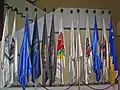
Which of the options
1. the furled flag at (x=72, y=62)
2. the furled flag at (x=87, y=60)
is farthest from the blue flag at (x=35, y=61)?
the furled flag at (x=87, y=60)

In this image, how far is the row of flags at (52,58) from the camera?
434 centimetres

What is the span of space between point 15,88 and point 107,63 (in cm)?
201

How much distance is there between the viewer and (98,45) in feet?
15.5

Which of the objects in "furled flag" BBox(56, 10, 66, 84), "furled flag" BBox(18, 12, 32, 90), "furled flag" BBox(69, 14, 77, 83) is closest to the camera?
"furled flag" BBox(18, 12, 32, 90)

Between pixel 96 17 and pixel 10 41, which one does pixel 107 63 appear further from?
pixel 10 41

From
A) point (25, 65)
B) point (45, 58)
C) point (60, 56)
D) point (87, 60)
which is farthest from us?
point (87, 60)

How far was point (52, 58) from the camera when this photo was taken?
14.8ft

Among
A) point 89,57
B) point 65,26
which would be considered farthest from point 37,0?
point 89,57

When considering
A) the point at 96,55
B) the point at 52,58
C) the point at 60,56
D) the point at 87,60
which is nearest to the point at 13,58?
the point at 52,58

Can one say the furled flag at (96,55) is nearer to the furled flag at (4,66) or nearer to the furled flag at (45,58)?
the furled flag at (45,58)

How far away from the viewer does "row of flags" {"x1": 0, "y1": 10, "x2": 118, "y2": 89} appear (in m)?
4.34

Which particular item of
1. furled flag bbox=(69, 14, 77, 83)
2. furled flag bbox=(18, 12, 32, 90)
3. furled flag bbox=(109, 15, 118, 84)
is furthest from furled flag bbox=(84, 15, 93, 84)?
furled flag bbox=(18, 12, 32, 90)

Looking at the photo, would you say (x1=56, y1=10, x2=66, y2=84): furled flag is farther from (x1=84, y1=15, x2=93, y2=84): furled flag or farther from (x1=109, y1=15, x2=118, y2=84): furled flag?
(x1=109, y1=15, x2=118, y2=84): furled flag

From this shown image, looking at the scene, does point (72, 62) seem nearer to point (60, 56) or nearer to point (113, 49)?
point (60, 56)
